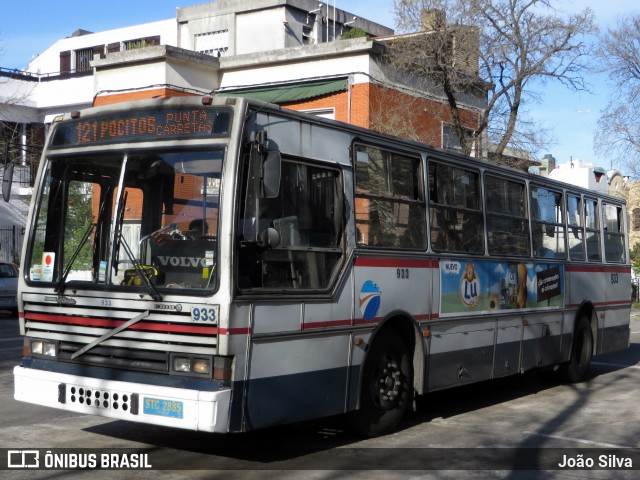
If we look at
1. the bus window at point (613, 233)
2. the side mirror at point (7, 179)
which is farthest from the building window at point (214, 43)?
the side mirror at point (7, 179)

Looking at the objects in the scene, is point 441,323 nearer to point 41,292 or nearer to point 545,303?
point 545,303

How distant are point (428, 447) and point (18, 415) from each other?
4.58 metres

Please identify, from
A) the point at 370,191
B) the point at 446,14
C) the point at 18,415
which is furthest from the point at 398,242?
the point at 446,14

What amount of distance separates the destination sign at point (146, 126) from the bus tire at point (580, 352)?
8537 mm

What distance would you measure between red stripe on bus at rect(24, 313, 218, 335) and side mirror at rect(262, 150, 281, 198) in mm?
1193

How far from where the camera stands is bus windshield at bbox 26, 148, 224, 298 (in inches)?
281

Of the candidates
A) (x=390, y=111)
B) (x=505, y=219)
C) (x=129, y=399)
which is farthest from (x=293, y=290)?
(x=390, y=111)

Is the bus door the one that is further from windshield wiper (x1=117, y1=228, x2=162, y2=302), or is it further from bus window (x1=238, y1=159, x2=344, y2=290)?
windshield wiper (x1=117, y1=228, x2=162, y2=302)

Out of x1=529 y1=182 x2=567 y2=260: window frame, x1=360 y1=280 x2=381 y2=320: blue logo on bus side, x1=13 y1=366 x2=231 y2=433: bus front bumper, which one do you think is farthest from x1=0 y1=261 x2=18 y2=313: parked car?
x1=360 y1=280 x2=381 y2=320: blue logo on bus side

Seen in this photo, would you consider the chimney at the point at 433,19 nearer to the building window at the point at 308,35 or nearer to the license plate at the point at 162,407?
the building window at the point at 308,35

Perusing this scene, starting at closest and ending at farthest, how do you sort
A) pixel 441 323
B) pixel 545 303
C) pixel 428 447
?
pixel 428 447, pixel 441 323, pixel 545 303

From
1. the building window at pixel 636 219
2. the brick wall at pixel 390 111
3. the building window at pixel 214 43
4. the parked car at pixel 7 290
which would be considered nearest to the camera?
the parked car at pixel 7 290

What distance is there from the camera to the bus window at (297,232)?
23.5 feet

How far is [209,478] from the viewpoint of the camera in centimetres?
706
